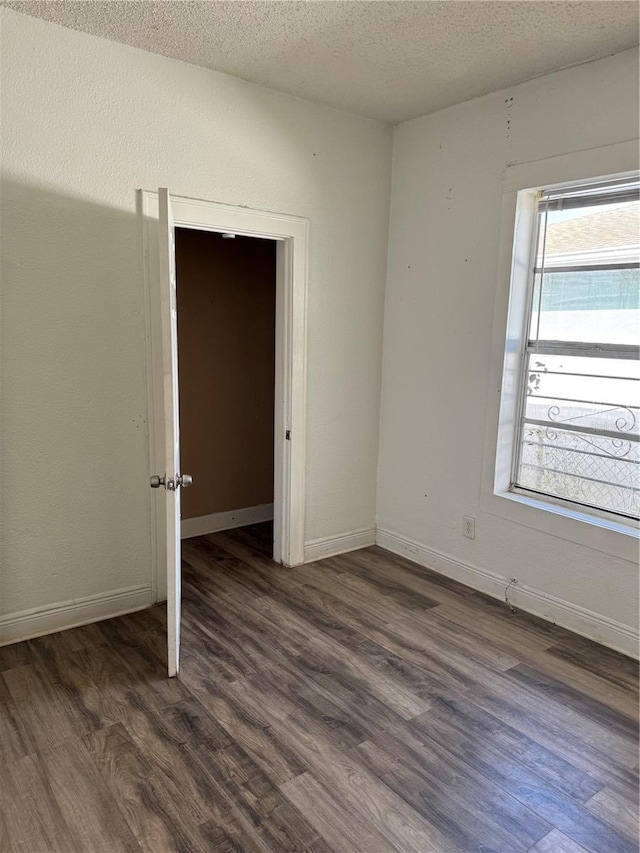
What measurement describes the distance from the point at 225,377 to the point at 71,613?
6.09 ft

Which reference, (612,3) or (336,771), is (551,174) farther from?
→ (336,771)

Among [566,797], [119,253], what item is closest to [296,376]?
[119,253]

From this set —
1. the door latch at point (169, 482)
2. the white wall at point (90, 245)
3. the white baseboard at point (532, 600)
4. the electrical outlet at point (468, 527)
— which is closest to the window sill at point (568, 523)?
the electrical outlet at point (468, 527)

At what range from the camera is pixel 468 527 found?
11.1 feet

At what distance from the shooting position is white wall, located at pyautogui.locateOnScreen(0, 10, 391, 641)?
2.51m

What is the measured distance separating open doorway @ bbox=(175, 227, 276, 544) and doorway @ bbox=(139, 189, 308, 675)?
2.09ft

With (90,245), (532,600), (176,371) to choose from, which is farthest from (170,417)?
(532,600)

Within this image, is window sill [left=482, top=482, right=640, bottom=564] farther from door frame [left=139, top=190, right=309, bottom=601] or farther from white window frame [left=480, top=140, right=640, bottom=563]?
door frame [left=139, top=190, right=309, bottom=601]

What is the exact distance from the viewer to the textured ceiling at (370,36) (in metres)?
A: 2.23

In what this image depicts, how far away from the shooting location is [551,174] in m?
2.83

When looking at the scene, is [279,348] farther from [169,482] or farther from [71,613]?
[71,613]

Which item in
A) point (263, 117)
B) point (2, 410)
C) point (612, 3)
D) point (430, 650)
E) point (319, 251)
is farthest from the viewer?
point (319, 251)

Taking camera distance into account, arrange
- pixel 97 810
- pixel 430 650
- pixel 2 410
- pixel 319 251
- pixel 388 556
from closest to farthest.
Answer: pixel 97 810, pixel 2 410, pixel 430 650, pixel 319 251, pixel 388 556

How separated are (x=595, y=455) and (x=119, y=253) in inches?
96.5
